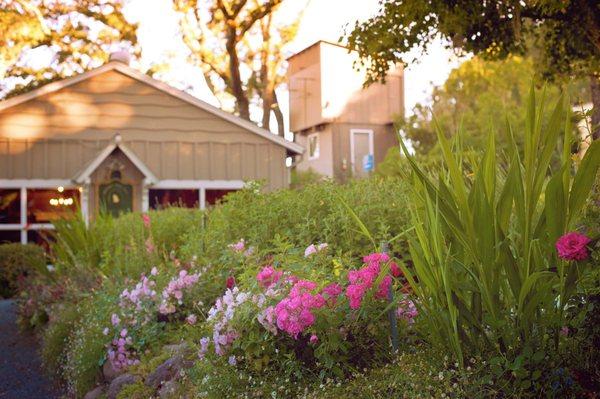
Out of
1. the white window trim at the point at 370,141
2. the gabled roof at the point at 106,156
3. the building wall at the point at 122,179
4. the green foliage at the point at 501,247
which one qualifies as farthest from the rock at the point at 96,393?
the white window trim at the point at 370,141

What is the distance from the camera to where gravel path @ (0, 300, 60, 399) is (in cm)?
798

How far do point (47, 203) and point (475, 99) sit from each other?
1810 cm

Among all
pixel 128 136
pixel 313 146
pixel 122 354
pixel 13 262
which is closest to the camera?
pixel 122 354

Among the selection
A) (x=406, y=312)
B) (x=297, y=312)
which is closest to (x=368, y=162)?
(x=406, y=312)

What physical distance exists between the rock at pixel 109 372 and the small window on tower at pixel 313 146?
26.1 meters

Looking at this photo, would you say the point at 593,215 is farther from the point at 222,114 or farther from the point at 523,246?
the point at 222,114

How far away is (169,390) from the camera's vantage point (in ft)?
17.5

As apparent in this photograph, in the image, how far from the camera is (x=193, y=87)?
110 ft

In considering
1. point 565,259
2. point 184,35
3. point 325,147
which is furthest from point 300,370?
point 325,147

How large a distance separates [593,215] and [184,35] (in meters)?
25.1

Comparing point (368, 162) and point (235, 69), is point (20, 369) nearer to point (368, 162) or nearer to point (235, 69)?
point (235, 69)

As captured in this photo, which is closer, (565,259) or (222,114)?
(565,259)

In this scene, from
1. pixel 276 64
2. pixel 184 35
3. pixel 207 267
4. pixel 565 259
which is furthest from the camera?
pixel 276 64

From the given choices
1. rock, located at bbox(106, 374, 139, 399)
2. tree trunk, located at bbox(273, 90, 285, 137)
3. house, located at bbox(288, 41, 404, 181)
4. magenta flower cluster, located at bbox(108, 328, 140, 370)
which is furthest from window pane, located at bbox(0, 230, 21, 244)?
tree trunk, located at bbox(273, 90, 285, 137)
